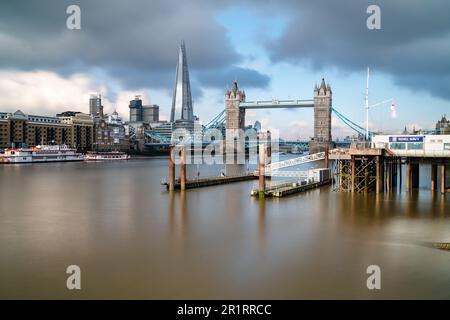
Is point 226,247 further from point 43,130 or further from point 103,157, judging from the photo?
point 43,130

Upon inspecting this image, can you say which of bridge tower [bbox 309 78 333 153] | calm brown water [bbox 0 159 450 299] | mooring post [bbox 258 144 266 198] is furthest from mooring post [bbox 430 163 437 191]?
bridge tower [bbox 309 78 333 153]

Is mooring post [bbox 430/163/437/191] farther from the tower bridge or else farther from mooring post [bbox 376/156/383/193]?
the tower bridge

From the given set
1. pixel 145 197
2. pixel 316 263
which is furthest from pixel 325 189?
pixel 316 263

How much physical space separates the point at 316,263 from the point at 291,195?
44.8 ft

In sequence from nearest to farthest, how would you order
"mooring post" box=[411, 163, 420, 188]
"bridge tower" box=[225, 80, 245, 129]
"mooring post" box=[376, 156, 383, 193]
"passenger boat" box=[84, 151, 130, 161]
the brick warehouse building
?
"mooring post" box=[376, 156, 383, 193]
"mooring post" box=[411, 163, 420, 188]
the brick warehouse building
"passenger boat" box=[84, 151, 130, 161]
"bridge tower" box=[225, 80, 245, 129]

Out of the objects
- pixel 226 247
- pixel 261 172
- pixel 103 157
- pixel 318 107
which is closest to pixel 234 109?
pixel 318 107

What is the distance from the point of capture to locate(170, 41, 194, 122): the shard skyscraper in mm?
168625

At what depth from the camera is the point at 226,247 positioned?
12.8 metres

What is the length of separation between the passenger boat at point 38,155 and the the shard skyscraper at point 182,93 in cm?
9723

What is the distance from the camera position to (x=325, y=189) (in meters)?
28.2

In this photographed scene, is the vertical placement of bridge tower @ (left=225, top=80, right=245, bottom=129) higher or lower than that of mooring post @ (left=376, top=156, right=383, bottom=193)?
higher

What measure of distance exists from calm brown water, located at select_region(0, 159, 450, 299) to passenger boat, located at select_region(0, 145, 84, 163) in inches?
1749
